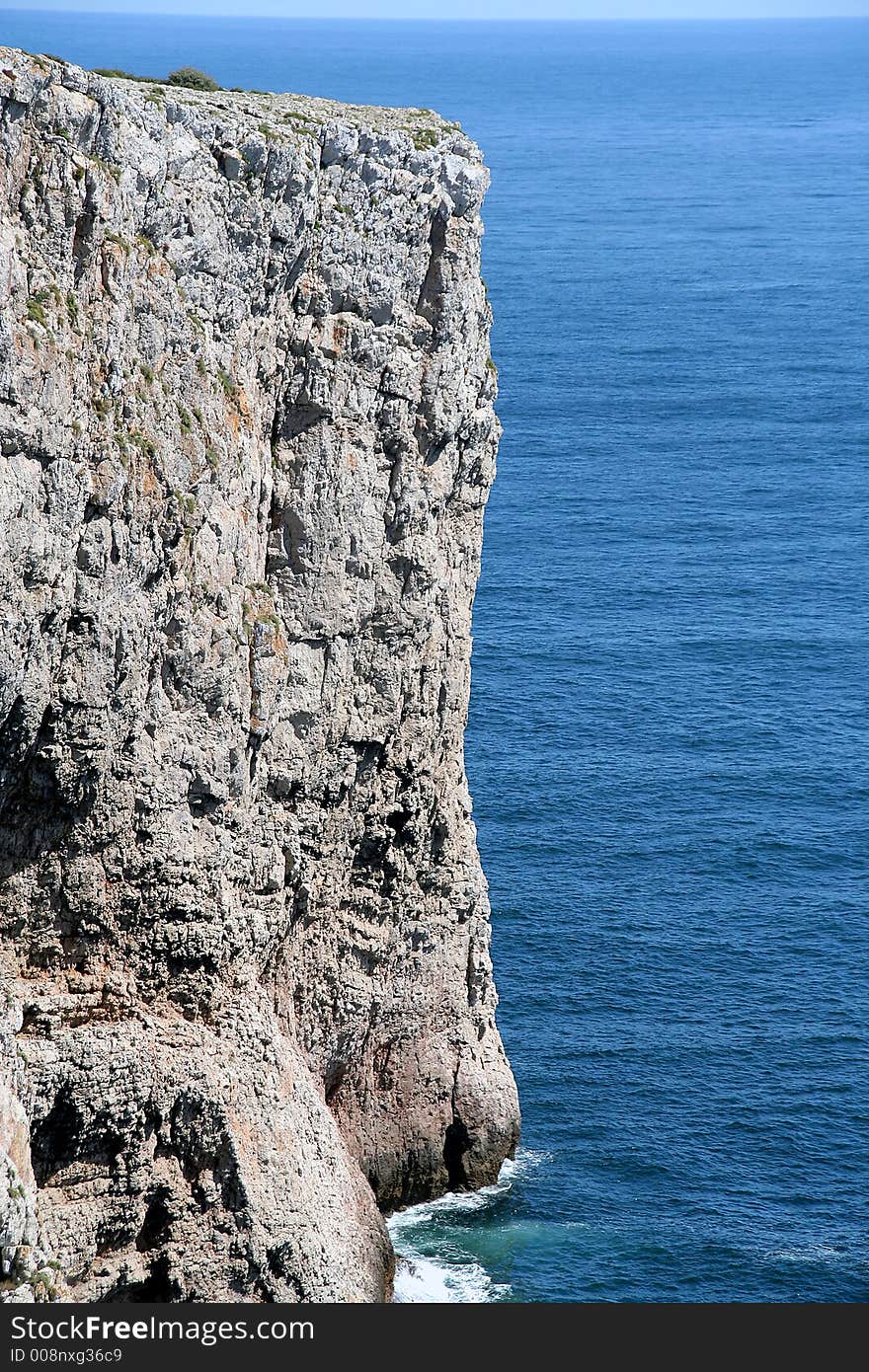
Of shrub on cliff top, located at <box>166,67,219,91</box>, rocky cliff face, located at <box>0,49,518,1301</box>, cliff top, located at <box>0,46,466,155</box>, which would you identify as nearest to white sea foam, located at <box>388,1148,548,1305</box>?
rocky cliff face, located at <box>0,49,518,1301</box>

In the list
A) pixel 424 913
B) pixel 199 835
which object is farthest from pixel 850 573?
pixel 199 835

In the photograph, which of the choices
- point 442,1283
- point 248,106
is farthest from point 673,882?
point 248,106

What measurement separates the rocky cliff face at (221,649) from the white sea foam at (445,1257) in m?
2.81

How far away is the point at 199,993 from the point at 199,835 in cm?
538

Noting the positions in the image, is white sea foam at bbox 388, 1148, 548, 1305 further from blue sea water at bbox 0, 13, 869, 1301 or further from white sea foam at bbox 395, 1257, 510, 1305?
blue sea water at bbox 0, 13, 869, 1301

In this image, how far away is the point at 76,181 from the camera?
176 feet

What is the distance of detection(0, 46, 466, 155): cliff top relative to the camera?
53.0m

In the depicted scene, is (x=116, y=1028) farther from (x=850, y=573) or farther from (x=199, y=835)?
(x=850, y=573)

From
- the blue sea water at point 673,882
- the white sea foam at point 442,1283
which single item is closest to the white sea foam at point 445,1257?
the white sea foam at point 442,1283

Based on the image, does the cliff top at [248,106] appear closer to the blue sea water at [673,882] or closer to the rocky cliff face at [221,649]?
the rocky cliff face at [221,649]

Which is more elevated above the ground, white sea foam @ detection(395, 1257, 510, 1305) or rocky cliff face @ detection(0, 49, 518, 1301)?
rocky cliff face @ detection(0, 49, 518, 1301)

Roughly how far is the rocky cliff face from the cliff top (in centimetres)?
19

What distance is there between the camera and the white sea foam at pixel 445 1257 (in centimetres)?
7462

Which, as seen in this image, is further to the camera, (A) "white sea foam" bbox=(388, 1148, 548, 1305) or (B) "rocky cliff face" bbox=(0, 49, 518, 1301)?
(A) "white sea foam" bbox=(388, 1148, 548, 1305)
